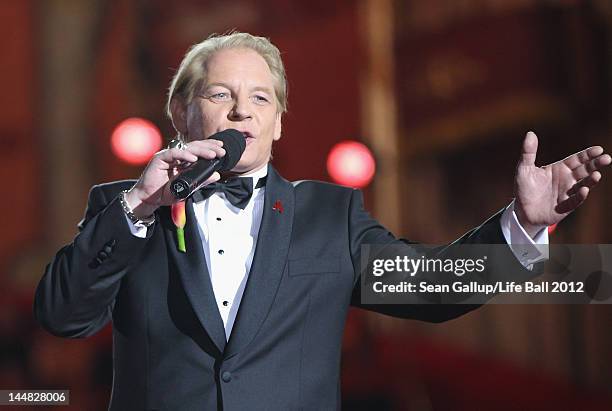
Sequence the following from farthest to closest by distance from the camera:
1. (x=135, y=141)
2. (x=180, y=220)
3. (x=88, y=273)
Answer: (x=135, y=141) < (x=180, y=220) < (x=88, y=273)

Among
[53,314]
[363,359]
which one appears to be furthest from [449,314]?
[363,359]

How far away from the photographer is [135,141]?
2.75 m

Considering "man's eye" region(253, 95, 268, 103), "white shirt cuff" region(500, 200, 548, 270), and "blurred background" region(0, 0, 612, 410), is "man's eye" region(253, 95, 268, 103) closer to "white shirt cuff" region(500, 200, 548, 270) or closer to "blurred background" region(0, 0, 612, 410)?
"white shirt cuff" region(500, 200, 548, 270)

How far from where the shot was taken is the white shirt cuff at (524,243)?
1.52 metres

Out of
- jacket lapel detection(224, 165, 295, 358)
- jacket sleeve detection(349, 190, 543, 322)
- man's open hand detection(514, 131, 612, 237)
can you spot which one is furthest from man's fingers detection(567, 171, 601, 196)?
jacket lapel detection(224, 165, 295, 358)

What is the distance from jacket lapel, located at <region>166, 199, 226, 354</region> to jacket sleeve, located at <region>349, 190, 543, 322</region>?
28cm

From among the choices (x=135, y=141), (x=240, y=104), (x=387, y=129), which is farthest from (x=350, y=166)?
(x=387, y=129)

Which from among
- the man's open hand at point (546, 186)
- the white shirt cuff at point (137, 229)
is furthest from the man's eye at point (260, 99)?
the man's open hand at point (546, 186)

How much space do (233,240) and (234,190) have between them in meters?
0.10

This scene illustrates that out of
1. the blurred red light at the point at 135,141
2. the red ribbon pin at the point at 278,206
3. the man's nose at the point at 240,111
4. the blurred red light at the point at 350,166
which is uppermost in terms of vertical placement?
the blurred red light at the point at 135,141

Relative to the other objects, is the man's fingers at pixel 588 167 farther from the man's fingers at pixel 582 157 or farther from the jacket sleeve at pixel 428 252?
the jacket sleeve at pixel 428 252

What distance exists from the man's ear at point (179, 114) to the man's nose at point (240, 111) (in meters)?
0.16

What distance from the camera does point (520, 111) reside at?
4.24m

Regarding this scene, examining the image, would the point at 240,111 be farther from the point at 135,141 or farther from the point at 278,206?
the point at 135,141
